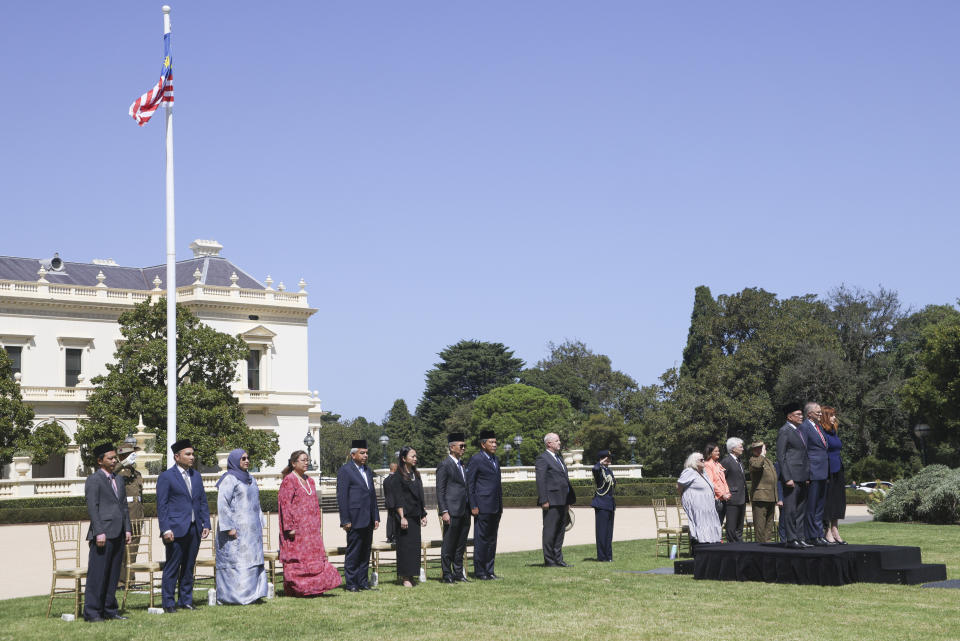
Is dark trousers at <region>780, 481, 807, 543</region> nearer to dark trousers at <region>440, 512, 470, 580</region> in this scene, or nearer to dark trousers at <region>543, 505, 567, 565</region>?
dark trousers at <region>543, 505, 567, 565</region>

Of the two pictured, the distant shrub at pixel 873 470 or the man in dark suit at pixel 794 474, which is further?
the distant shrub at pixel 873 470

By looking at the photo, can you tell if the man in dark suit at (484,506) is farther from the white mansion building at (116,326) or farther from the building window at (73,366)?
the building window at (73,366)

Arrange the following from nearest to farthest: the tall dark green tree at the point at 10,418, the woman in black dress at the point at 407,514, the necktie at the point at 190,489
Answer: the necktie at the point at 190,489
the woman in black dress at the point at 407,514
the tall dark green tree at the point at 10,418

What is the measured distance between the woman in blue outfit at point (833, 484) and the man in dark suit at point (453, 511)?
187 inches

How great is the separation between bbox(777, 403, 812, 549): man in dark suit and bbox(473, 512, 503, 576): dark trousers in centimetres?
377

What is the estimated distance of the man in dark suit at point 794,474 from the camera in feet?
44.4

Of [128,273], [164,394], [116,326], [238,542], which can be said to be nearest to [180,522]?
[238,542]

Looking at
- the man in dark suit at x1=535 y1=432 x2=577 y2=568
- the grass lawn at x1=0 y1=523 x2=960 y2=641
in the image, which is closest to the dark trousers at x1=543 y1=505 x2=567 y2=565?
the man in dark suit at x1=535 y1=432 x2=577 y2=568

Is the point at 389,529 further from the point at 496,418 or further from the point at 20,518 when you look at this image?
the point at 496,418

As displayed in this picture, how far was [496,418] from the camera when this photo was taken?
77.9 metres

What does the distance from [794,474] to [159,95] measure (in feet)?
67.9

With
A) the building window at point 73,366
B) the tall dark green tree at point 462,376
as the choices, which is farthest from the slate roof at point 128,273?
the tall dark green tree at point 462,376

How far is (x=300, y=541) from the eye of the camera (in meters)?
12.9

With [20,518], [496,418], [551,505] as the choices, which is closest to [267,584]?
[551,505]
